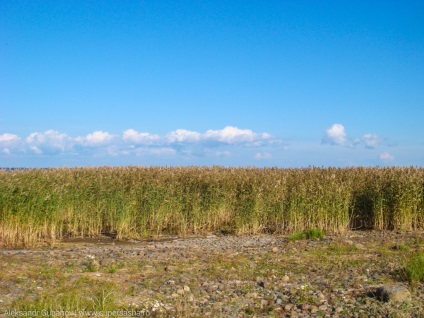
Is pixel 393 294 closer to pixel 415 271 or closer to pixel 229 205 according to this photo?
pixel 415 271

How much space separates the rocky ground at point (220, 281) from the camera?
7.43m

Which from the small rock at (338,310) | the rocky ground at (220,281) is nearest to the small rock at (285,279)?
the rocky ground at (220,281)

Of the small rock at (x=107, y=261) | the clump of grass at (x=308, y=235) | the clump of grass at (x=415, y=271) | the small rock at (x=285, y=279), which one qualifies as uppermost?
the clump of grass at (x=415, y=271)

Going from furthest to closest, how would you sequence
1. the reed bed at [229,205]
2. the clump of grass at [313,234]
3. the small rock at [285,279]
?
the reed bed at [229,205] < the clump of grass at [313,234] < the small rock at [285,279]

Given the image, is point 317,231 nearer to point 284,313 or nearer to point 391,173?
point 391,173

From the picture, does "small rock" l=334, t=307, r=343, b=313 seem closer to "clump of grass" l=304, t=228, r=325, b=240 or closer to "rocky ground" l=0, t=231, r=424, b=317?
"rocky ground" l=0, t=231, r=424, b=317

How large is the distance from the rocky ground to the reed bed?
9.18 ft

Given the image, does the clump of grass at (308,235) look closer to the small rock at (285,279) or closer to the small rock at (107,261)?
the small rock at (285,279)

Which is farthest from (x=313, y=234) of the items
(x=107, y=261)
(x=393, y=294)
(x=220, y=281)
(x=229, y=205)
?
(x=393, y=294)

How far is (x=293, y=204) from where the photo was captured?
16.3 meters

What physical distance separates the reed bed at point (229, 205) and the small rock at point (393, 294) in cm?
822

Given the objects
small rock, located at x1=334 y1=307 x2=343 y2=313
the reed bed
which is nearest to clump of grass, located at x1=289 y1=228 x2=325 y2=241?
the reed bed

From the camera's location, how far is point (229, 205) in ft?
58.1

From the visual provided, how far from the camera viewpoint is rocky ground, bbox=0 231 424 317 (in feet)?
24.4
